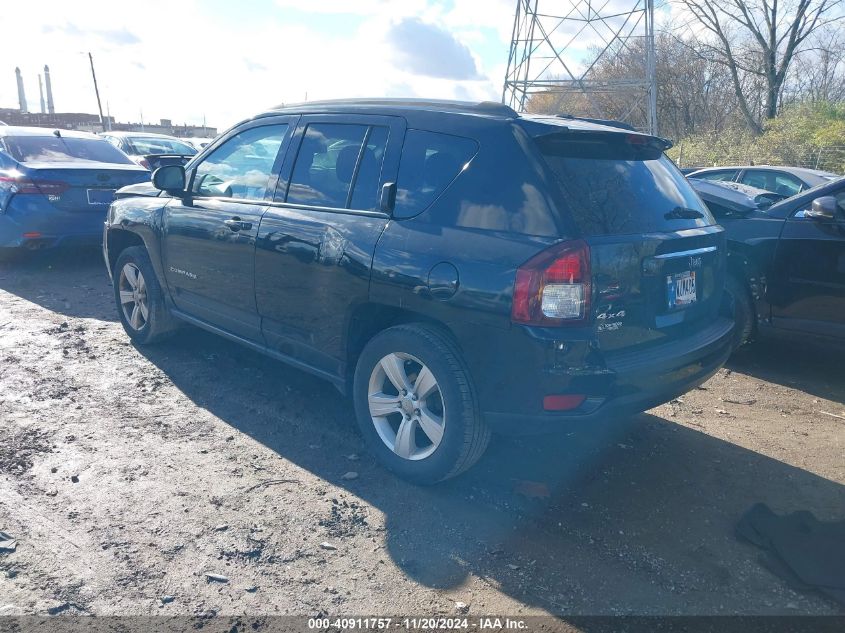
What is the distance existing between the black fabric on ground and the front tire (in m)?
1.34

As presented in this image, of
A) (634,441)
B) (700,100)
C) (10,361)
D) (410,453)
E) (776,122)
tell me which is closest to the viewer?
(410,453)

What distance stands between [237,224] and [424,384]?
176 centimetres

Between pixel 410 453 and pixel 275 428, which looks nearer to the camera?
pixel 410 453

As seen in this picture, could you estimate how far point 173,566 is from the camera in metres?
2.98

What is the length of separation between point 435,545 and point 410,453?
0.62 metres

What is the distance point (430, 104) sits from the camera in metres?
3.92

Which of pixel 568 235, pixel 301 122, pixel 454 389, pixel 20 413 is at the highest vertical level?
pixel 301 122

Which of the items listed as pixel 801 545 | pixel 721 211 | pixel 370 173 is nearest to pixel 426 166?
pixel 370 173

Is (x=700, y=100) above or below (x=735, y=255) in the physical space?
above

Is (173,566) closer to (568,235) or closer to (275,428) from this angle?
(275,428)

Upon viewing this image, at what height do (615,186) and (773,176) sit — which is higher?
(615,186)

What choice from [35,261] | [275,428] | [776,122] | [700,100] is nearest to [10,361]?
[275,428]

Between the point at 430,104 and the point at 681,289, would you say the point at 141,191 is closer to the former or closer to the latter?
the point at 430,104

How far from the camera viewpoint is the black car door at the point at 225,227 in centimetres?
448
